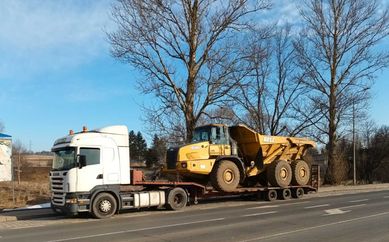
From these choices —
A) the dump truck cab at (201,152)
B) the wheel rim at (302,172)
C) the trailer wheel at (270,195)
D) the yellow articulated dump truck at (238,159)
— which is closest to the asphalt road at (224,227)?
the dump truck cab at (201,152)

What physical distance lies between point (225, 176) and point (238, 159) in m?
1.27

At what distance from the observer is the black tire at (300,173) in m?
25.4

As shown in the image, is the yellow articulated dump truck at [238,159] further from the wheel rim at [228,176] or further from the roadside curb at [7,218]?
the roadside curb at [7,218]

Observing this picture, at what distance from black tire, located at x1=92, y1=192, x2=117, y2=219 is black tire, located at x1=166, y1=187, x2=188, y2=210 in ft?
8.61

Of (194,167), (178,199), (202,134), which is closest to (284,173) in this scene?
(202,134)

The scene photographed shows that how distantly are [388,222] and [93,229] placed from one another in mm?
8686

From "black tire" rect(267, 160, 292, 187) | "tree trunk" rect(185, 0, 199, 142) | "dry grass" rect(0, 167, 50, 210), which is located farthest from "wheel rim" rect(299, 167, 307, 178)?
"dry grass" rect(0, 167, 50, 210)

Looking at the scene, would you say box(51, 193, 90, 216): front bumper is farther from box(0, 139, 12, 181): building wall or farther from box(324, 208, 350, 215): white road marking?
box(324, 208, 350, 215): white road marking

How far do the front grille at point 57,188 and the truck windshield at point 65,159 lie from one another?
309 millimetres

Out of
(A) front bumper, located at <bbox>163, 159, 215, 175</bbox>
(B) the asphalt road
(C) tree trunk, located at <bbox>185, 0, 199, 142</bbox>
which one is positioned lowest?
(B) the asphalt road

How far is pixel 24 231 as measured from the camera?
14086 millimetres

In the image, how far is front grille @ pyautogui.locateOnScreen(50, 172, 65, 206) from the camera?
17438 mm

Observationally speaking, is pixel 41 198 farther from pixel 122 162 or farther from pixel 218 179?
pixel 218 179

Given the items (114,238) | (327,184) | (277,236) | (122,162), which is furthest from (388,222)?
(327,184)
